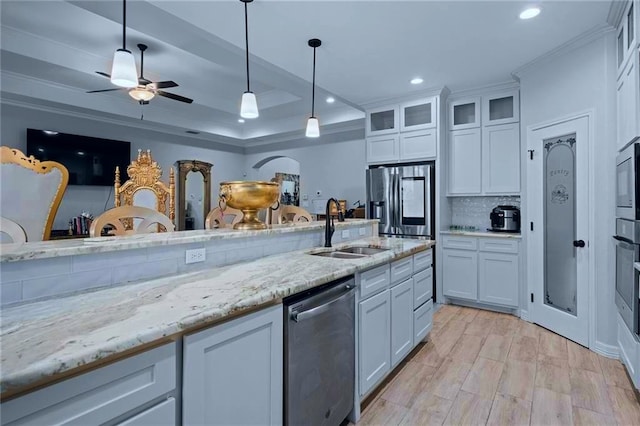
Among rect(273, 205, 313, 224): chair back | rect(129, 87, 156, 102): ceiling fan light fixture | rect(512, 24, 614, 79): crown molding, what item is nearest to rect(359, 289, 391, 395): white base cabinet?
rect(273, 205, 313, 224): chair back

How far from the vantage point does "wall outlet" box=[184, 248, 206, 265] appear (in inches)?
65.8

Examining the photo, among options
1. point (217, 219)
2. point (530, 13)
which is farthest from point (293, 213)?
point (530, 13)

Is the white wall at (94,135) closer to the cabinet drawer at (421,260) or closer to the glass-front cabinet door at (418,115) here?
the glass-front cabinet door at (418,115)

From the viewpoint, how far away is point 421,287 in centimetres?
277

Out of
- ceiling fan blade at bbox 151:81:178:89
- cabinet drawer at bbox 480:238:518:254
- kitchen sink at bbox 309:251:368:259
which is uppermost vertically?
ceiling fan blade at bbox 151:81:178:89

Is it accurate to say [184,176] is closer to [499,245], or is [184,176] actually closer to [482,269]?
[482,269]

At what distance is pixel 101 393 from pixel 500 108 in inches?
182

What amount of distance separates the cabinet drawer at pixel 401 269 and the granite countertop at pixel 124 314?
654 millimetres

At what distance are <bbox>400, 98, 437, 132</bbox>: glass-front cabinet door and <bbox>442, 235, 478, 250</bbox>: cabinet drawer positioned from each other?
57.1 inches

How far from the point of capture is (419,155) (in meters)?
4.32

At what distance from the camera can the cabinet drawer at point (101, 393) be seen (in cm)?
71

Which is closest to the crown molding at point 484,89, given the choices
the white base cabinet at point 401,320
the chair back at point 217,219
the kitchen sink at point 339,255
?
the white base cabinet at point 401,320

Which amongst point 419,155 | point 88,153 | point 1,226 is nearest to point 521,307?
point 419,155

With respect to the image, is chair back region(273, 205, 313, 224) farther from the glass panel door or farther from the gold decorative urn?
the glass panel door
